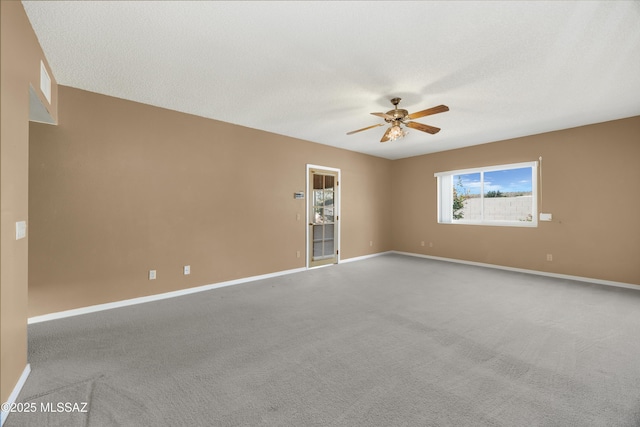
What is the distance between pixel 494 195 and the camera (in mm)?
6004

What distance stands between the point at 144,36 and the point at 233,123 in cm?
228

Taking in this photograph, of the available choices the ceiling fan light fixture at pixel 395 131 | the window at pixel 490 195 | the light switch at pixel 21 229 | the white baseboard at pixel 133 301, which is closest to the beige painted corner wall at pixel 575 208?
the window at pixel 490 195

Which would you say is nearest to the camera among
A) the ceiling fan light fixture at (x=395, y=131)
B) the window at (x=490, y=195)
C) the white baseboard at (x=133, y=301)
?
the white baseboard at (x=133, y=301)

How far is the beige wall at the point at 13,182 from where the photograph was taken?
5.45 feet

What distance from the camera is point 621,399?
178cm

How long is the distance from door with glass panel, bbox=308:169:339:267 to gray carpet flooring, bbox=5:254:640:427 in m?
2.09

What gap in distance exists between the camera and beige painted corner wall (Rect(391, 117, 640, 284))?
4.34m

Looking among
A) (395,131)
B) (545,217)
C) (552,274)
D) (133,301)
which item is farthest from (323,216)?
(552,274)

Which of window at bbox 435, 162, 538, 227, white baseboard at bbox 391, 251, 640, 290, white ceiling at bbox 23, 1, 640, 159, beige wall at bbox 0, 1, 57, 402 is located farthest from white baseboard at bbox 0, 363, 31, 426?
window at bbox 435, 162, 538, 227

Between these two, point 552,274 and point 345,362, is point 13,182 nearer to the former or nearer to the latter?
point 345,362

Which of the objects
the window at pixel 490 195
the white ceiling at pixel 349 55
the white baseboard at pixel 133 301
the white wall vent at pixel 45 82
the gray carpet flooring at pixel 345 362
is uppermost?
the white ceiling at pixel 349 55

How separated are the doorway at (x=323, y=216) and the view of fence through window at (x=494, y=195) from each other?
10.3 ft

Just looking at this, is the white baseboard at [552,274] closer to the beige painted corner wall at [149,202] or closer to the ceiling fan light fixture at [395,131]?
the beige painted corner wall at [149,202]

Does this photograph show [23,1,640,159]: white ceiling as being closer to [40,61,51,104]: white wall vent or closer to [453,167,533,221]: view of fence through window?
[40,61,51,104]: white wall vent
